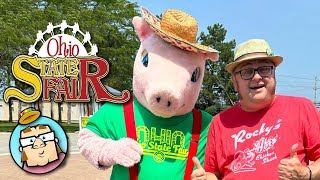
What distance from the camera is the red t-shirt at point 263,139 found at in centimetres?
238

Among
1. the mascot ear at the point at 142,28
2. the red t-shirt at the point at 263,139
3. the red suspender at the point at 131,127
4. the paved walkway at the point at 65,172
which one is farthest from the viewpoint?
the paved walkway at the point at 65,172

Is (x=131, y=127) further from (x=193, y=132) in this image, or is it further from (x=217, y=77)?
(x=217, y=77)

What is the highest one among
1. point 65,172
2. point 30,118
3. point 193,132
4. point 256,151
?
point 30,118

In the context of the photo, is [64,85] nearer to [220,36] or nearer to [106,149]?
[106,149]

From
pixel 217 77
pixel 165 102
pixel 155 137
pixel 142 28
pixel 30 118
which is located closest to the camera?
pixel 165 102

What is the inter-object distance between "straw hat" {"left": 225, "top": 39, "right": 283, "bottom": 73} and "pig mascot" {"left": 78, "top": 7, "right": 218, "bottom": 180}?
374 millimetres

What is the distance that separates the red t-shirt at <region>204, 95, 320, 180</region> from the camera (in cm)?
238

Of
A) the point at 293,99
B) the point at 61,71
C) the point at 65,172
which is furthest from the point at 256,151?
the point at 61,71

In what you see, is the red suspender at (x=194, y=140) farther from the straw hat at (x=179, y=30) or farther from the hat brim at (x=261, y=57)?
the hat brim at (x=261, y=57)

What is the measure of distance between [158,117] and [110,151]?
0.38 metres

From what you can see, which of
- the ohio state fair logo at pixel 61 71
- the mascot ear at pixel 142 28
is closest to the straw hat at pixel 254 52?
the mascot ear at pixel 142 28

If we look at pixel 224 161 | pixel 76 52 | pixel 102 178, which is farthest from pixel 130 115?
pixel 76 52

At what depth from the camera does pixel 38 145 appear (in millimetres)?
8992

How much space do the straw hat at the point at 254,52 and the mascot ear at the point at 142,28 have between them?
2.43 ft
